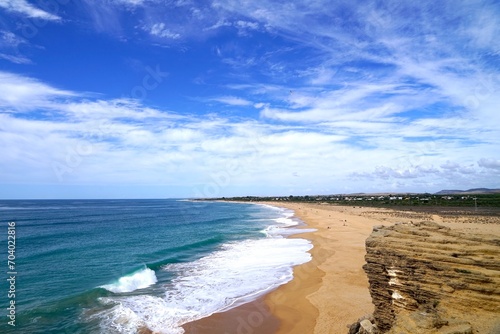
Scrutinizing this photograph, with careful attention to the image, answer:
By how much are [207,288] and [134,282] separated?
5.44 meters

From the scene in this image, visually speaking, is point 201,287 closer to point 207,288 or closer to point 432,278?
point 207,288

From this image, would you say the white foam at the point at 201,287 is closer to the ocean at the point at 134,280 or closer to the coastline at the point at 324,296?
the ocean at the point at 134,280

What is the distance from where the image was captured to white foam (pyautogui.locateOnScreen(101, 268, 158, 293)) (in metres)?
20.2

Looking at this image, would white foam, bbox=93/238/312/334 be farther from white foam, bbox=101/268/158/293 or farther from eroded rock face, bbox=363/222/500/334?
eroded rock face, bbox=363/222/500/334

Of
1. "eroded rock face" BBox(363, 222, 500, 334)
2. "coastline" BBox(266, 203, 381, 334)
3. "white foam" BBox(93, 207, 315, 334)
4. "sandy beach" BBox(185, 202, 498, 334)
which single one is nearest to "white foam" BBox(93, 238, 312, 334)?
"white foam" BBox(93, 207, 315, 334)

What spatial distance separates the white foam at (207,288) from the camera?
49.4 ft

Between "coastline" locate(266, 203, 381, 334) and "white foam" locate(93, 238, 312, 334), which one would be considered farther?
"white foam" locate(93, 238, 312, 334)

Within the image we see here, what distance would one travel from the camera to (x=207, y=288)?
1969 cm

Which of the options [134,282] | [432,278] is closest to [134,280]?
[134,282]

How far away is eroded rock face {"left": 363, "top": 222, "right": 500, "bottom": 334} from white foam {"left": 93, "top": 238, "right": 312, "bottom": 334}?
355 inches

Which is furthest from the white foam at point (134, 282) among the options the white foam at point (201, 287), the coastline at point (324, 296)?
the coastline at point (324, 296)

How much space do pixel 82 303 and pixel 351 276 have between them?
1573 centimetres

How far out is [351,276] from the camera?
793 inches

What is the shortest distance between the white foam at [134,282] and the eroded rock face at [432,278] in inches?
621
